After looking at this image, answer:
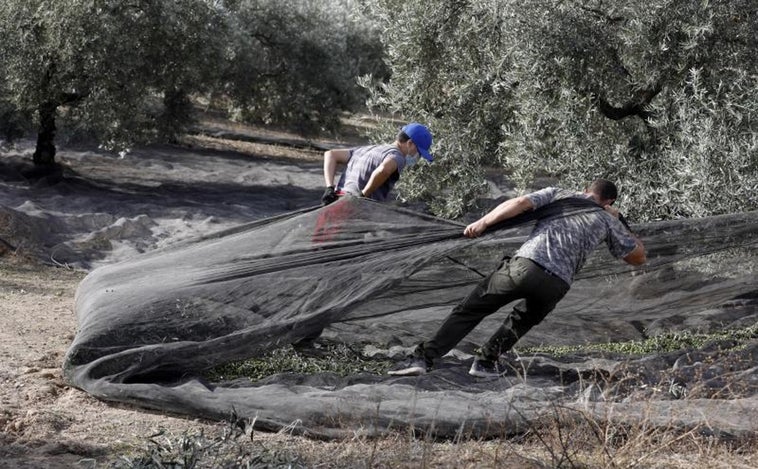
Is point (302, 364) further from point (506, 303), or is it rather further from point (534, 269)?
point (534, 269)

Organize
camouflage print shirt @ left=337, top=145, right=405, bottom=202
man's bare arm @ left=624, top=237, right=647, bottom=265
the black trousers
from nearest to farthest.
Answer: the black trousers
man's bare arm @ left=624, top=237, right=647, bottom=265
camouflage print shirt @ left=337, top=145, right=405, bottom=202

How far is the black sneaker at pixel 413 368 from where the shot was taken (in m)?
5.43

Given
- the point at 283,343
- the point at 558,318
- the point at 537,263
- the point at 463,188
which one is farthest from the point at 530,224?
the point at 463,188

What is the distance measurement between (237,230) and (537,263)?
6.76ft

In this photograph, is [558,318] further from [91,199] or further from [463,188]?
[91,199]

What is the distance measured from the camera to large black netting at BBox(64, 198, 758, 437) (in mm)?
4699

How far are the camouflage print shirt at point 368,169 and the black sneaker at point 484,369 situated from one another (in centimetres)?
142

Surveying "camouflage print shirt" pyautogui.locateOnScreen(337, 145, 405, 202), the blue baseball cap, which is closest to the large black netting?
"camouflage print shirt" pyautogui.locateOnScreen(337, 145, 405, 202)

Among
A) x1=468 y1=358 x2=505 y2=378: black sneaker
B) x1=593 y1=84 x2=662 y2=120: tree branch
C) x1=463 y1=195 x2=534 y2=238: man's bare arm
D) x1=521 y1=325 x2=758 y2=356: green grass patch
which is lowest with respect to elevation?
x1=468 y1=358 x2=505 y2=378: black sneaker

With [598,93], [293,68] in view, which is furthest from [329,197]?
[293,68]

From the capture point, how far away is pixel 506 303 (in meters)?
5.48

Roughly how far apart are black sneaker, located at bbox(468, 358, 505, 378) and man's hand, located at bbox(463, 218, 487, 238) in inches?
29.6

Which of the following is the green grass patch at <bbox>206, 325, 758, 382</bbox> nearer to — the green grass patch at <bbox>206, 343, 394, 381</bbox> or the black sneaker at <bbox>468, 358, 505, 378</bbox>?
Result: the green grass patch at <bbox>206, 343, 394, 381</bbox>

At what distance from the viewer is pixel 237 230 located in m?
6.30
